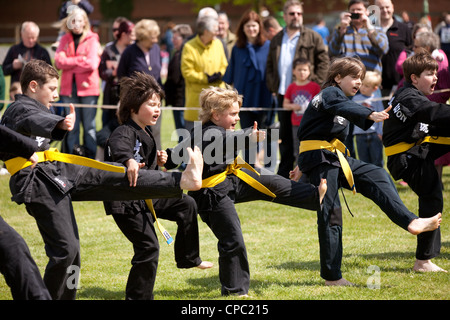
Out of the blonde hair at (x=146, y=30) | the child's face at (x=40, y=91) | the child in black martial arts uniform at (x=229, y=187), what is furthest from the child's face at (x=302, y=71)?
the child's face at (x=40, y=91)

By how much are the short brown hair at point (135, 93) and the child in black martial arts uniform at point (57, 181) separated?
0.58m

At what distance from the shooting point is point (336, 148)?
227 inches

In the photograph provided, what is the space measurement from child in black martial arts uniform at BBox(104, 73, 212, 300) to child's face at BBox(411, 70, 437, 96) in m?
2.31

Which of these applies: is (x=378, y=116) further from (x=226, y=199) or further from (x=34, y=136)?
(x=34, y=136)

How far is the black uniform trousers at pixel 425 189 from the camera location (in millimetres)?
6137

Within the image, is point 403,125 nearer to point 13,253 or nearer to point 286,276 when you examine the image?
point 286,276

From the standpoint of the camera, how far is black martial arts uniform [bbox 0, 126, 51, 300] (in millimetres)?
4363

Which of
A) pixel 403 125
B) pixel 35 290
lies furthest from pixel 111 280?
pixel 403 125

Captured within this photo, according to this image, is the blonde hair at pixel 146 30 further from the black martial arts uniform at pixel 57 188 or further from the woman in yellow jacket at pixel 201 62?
the black martial arts uniform at pixel 57 188

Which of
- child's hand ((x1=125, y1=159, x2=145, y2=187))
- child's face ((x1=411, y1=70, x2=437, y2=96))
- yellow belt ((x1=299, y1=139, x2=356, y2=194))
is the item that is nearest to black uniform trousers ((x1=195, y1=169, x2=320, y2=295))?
yellow belt ((x1=299, y1=139, x2=356, y2=194))

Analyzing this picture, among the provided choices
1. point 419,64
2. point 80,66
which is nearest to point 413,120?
point 419,64

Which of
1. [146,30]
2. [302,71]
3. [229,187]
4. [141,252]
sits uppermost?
[146,30]

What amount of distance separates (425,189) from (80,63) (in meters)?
6.43

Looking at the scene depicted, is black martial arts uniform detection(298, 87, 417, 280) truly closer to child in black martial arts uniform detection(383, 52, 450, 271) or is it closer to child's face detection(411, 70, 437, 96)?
child in black martial arts uniform detection(383, 52, 450, 271)
